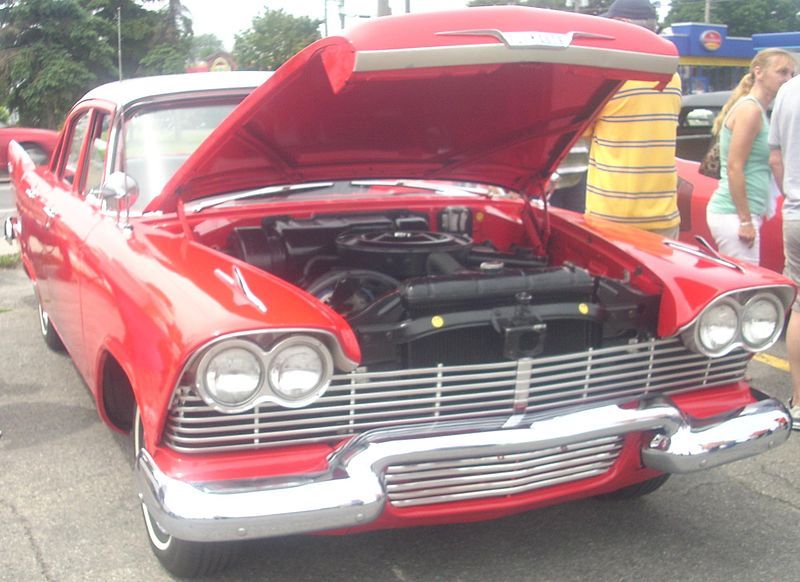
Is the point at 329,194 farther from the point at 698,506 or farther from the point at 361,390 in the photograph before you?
the point at 698,506

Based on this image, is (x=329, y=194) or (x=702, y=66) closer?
(x=329, y=194)

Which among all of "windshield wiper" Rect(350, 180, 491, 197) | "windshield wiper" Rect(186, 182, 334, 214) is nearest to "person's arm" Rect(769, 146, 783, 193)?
"windshield wiper" Rect(350, 180, 491, 197)

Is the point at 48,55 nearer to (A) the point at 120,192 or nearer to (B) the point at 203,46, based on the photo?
(B) the point at 203,46

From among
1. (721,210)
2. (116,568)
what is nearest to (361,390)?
(116,568)

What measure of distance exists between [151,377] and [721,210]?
3005mm

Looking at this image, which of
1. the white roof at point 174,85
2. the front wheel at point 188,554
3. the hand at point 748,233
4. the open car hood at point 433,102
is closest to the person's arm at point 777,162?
the hand at point 748,233

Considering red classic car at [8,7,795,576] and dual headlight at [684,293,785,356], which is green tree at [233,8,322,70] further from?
Answer: dual headlight at [684,293,785,356]

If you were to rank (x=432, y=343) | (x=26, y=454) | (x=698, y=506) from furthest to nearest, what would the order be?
(x=26, y=454)
(x=698, y=506)
(x=432, y=343)

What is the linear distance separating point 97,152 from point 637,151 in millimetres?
2266

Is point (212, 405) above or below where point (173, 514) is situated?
above

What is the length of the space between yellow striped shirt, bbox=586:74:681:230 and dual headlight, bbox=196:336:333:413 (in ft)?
7.38

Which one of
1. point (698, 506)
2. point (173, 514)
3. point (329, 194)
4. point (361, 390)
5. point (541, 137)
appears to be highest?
point (541, 137)

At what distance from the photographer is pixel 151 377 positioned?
2.39m

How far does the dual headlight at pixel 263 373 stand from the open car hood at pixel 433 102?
2.39 ft
